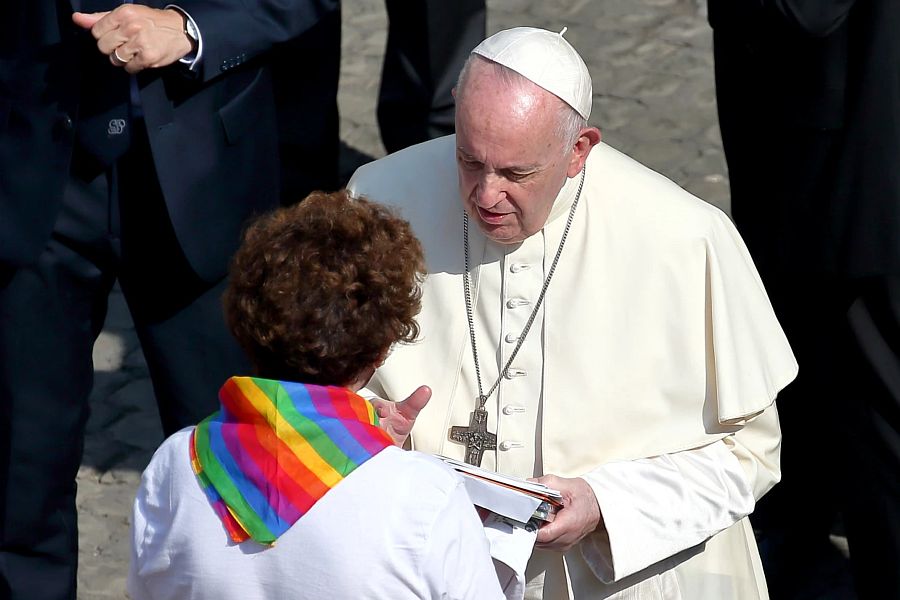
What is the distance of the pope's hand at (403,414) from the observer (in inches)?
93.0

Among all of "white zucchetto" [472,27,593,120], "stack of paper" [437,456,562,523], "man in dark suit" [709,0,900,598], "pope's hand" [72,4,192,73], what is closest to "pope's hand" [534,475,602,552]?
"stack of paper" [437,456,562,523]

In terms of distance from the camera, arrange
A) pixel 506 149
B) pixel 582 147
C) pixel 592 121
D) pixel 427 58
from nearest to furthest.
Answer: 1. pixel 506 149
2. pixel 582 147
3. pixel 427 58
4. pixel 592 121

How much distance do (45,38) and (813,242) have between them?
197cm

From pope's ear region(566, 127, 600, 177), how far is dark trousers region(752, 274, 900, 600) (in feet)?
3.57

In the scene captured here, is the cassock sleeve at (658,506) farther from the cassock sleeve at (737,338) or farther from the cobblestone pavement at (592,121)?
the cobblestone pavement at (592,121)

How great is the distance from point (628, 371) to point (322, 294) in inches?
37.6

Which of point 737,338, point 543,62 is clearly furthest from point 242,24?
point 737,338

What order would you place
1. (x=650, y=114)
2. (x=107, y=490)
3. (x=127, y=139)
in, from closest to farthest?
(x=127, y=139) < (x=107, y=490) < (x=650, y=114)

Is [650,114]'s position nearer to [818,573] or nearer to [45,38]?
[818,573]

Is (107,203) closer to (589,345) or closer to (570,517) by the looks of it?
(589,345)

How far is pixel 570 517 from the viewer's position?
252 centimetres

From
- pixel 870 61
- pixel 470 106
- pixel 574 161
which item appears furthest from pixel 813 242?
pixel 470 106

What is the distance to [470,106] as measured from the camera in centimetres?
259

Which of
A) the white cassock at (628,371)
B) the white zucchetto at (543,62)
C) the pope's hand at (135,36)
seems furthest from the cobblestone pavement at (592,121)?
the white zucchetto at (543,62)
